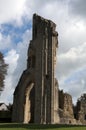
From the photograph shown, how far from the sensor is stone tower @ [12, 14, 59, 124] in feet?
150

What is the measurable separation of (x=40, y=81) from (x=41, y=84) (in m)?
0.47

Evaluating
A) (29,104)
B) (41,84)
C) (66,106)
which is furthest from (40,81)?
(66,106)

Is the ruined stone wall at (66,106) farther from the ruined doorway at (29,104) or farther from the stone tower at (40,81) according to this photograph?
the stone tower at (40,81)

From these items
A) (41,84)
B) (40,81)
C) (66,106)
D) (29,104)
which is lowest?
(29,104)

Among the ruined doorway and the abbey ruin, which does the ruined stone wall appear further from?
the ruined doorway

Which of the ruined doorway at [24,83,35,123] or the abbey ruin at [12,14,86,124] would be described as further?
the ruined doorway at [24,83,35,123]

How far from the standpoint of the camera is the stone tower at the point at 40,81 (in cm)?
4566

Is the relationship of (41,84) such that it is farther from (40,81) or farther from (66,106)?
(66,106)

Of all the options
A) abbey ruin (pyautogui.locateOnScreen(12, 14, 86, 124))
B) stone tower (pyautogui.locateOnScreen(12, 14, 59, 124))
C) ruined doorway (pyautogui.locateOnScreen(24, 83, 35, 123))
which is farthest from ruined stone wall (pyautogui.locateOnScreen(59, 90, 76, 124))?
stone tower (pyautogui.locateOnScreen(12, 14, 59, 124))

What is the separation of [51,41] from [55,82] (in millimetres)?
5416

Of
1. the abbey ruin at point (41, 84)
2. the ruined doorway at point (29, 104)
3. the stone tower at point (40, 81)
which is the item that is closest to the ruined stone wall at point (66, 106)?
the abbey ruin at point (41, 84)

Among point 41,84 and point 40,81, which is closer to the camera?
point 41,84

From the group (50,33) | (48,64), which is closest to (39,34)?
(50,33)

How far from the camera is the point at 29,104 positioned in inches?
2014
